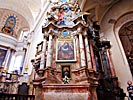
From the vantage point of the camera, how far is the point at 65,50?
238 inches

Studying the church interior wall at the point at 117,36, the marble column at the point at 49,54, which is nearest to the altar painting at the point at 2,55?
the marble column at the point at 49,54

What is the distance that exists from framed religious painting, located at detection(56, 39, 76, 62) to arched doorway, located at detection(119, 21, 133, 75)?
14.7 ft

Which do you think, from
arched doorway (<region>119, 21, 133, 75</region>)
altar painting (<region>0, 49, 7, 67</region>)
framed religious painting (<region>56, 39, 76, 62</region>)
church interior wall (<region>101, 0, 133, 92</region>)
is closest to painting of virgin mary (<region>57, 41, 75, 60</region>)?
framed religious painting (<region>56, 39, 76, 62</region>)

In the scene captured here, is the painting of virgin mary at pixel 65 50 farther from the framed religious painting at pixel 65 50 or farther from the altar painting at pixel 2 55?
the altar painting at pixel 2 55

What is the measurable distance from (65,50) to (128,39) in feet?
19.0

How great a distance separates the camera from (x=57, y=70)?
5453mm

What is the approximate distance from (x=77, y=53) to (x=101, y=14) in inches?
252

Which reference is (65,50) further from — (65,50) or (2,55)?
(2,55)

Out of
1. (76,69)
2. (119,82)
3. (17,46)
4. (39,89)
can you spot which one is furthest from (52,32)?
(17,46)

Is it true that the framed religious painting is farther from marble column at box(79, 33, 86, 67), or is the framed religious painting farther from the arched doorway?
the arched doorway

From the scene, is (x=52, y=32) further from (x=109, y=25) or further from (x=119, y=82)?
(x=109, y=25)

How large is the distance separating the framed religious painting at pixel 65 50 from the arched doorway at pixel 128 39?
4.48 m

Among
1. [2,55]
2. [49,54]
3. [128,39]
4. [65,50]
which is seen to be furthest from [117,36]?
[2,55]

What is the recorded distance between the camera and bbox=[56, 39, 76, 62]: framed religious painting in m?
5.78
